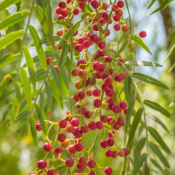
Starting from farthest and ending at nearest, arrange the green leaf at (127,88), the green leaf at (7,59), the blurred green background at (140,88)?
the blurred green background at (140,88), the green leaf at (127,88), the green leaf at (7,59)

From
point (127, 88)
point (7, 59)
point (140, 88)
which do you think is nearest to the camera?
point (7, 59)

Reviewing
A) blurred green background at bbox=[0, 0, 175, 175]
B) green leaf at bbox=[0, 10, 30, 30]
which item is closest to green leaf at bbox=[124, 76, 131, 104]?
green leaf at bbox=[0, 10, 30, 30]

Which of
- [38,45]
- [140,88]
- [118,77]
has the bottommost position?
[140,88]

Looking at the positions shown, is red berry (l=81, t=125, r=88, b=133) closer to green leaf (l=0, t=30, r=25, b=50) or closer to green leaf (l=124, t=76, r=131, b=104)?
green leaf (l=124, t=76, r=131, b=104)

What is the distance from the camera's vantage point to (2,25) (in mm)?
421

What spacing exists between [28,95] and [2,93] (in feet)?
0.14

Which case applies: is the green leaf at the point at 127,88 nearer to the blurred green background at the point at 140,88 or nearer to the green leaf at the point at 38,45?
the green leaf at the point at 38,45

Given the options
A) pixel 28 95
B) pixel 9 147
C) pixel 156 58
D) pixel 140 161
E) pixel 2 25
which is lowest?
pixel 9 147

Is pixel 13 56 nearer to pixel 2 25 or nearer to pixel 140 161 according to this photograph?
pixel 2 25

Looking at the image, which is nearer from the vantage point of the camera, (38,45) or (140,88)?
(38,45)

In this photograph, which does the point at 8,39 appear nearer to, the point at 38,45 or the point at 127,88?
the point at 38,45

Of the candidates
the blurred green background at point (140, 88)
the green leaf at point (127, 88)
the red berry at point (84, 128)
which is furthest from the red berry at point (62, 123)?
the blurred green background at point (140, 88)

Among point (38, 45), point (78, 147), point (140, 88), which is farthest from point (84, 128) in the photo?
point (140, 88)

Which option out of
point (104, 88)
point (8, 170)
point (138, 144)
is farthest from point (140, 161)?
point (8, 170)
